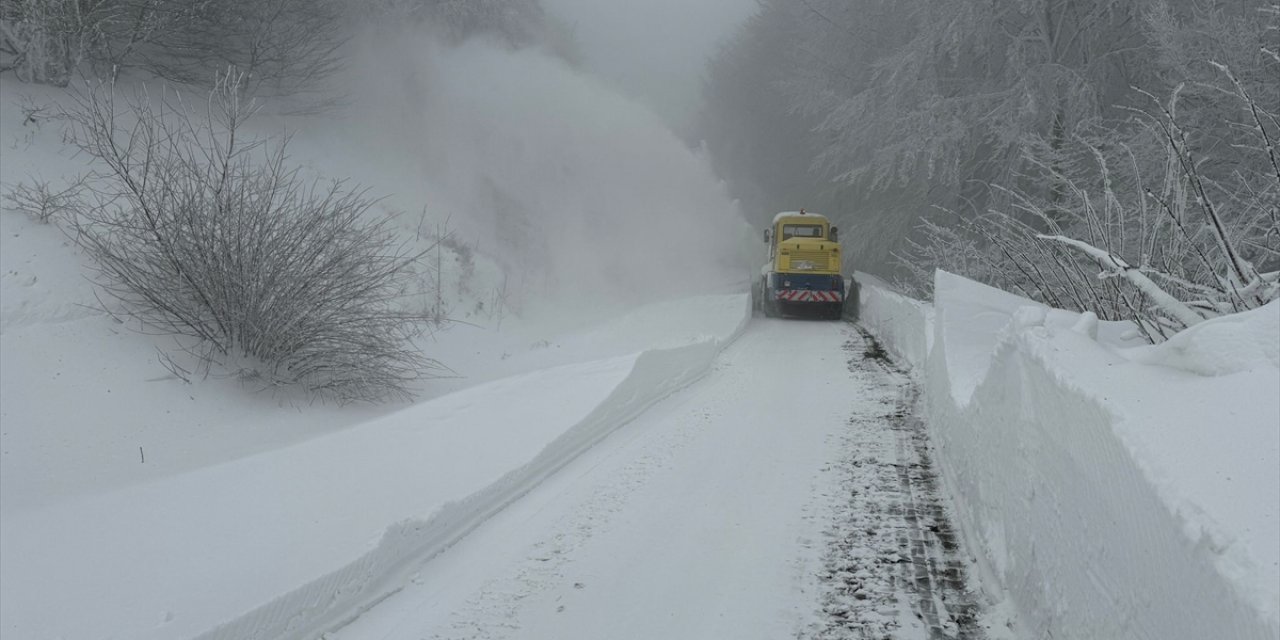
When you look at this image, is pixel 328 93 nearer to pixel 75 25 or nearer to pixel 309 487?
pixel 75 25

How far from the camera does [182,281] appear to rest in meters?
9.61

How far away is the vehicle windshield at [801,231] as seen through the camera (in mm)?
23641

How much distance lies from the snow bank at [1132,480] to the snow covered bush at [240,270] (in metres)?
7.48

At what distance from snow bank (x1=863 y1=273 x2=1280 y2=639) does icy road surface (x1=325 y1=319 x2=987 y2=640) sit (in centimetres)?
57

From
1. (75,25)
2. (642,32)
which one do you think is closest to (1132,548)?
(75,25)

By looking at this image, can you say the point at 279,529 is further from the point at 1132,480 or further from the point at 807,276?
the point at 807,276

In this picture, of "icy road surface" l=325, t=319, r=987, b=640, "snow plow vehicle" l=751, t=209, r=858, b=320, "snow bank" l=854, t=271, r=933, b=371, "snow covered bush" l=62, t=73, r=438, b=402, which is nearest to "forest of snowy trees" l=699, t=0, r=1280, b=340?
"snow bank" l=854, t=271, r=933, b=371

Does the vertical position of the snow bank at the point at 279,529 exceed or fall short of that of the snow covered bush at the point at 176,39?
→ it falls short

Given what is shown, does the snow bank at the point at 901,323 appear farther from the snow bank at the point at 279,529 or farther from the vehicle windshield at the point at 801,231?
the snow bank at the point at 279,529

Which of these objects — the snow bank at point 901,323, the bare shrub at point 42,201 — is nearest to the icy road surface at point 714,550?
the snow bank at point 901,323

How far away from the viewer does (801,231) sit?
935 inches

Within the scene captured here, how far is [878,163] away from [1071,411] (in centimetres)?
1718

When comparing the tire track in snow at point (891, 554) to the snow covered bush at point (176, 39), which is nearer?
the tire track in snow at point (891, 554)

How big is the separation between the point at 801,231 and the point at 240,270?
16690 mm
